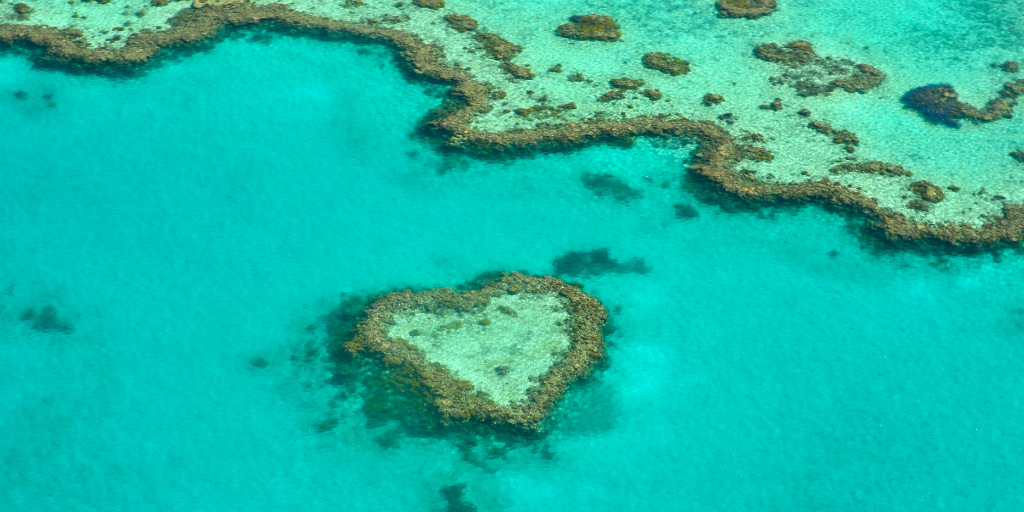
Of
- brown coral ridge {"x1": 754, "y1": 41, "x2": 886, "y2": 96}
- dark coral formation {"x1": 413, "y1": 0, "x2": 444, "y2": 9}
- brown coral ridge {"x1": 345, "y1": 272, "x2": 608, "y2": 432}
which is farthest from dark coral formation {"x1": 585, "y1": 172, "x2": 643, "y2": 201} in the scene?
dark coral formation {"x1": 413, "y1": 0, "x2": 444, "y2": 9}

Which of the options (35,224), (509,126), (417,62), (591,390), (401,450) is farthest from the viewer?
(417,62)

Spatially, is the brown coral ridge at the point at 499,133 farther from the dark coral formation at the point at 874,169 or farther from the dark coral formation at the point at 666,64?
the dark coral formation at the point at 666,64

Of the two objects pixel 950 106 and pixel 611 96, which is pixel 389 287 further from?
pixel 950 106

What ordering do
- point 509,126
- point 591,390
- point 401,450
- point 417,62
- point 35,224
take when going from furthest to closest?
1. point 417,62
2. point 509,126
3. point 35,224
4. point 591,390
5. point 401,450

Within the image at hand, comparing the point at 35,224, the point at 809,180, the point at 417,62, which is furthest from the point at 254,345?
the point at 809,180

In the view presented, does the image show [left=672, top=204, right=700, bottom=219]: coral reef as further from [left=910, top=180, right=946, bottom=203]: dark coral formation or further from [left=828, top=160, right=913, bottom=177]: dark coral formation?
[left=910, top=180, right=946, bottom=203]: dark coral formation

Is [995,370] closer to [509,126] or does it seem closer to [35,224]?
[509,126]
